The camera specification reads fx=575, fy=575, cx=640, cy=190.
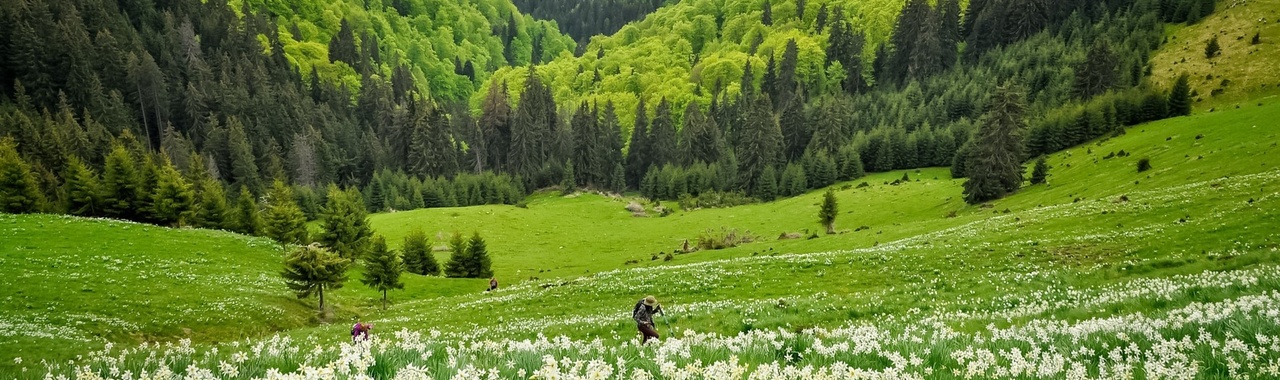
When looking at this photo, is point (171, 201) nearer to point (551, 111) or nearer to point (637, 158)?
point (637, 158)

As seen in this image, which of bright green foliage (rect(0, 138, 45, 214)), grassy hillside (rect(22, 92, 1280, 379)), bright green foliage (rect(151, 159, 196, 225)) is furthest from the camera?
bright green foliage (rect(151, 159, 196, 225))

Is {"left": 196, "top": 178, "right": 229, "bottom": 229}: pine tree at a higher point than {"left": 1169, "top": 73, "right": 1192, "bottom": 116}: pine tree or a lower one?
higher

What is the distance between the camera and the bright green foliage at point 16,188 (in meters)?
51.8

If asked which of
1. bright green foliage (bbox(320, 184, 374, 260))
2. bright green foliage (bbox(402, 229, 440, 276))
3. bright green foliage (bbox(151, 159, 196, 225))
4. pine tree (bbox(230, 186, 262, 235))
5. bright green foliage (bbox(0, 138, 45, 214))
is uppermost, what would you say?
bright green foliage (bbox(0, 138, 45, 214))

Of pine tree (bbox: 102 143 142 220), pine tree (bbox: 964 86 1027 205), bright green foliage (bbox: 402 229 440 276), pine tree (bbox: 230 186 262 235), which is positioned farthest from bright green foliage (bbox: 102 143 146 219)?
pine tree (bbox: 964 86 1027 205)

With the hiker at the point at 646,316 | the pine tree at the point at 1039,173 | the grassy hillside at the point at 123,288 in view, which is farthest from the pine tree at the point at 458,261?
the pine tree at the point at 1039,173

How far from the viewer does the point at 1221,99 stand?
89.2m

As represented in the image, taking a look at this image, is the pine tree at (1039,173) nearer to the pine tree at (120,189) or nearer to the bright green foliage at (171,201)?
the bright green foliage at (171,201)

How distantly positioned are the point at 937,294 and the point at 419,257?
52707 mm

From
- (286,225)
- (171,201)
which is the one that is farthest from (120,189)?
(286,225)

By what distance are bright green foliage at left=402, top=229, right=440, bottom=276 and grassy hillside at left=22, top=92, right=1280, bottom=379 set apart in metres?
7.57

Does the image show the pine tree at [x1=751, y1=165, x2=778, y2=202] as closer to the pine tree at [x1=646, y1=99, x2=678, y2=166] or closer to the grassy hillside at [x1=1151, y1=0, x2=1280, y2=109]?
the pine tree at [x1=646, y1=99, x2=678, y2=166]

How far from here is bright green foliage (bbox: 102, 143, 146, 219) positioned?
184 ft

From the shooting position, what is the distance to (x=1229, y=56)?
326ft
